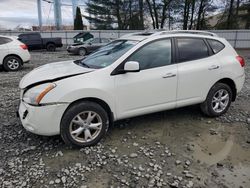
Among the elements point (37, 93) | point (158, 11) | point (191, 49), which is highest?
point (158, 11)

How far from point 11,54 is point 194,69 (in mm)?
7934

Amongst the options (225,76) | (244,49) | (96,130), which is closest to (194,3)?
(244,49)

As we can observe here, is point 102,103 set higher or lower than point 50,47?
lower

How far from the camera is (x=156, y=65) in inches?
143

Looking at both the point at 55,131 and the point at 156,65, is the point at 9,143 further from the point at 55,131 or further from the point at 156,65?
the point at 156,65

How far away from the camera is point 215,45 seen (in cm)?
425

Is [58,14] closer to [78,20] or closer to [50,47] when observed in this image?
[78,20]

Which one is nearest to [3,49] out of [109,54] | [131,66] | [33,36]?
[109,54]

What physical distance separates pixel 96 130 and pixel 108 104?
0.43 metres

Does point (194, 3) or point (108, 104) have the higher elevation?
point (194, 3)

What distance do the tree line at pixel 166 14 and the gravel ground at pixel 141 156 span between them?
2735cm

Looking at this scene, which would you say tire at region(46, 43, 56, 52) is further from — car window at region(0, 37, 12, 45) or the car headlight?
the car headlight

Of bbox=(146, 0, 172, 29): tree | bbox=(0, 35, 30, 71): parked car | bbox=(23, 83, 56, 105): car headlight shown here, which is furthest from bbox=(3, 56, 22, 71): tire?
bbox=(146, 0, 172, 29): tree

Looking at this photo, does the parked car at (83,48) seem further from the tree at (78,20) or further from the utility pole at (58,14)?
the utility pole at (58,14)
